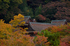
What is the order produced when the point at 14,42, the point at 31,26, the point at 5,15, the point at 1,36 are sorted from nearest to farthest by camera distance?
the point at 14,42
the point at 1,36
the point at 31,26
the point at 5,15

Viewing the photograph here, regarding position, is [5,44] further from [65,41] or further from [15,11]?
[15,11]

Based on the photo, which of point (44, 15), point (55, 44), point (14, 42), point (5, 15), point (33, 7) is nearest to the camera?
point (14, 42)

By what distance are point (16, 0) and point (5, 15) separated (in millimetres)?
3631

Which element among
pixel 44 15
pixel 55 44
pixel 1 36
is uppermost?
A: pixel 1 36

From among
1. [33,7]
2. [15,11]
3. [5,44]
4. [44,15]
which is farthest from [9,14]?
[5,44]

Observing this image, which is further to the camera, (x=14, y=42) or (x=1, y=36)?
(x=1, y=36)

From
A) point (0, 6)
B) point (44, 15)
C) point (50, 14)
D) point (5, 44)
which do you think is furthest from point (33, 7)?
point (5, 44)

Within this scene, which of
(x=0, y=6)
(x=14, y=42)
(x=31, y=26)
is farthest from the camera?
(x=0, y=6)

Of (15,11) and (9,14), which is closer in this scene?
(9,14)

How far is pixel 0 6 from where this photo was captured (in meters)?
20.6

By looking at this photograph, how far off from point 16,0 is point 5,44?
57.3 ft

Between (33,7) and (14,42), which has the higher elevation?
(14,42)

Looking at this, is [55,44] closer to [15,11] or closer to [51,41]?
[51,41]

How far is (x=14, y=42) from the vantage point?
19.5 feet
